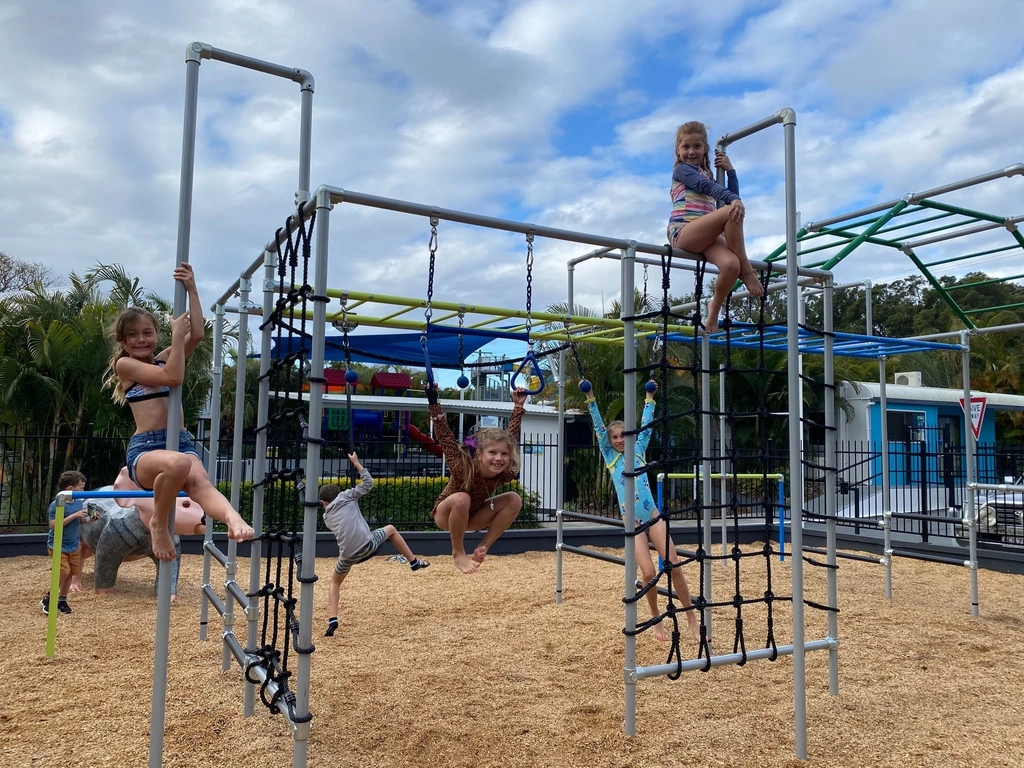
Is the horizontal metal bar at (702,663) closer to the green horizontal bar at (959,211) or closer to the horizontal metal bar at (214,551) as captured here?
the horizontal metal bar at (214,551)

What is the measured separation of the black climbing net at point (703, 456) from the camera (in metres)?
3.55

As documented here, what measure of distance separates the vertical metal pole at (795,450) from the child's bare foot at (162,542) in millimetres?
2641

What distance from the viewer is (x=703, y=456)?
4.18m

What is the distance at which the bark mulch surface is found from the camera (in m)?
3.41

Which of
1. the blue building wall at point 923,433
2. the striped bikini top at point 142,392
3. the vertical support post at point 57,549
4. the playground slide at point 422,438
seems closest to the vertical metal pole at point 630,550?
the playground slide at point 422,438

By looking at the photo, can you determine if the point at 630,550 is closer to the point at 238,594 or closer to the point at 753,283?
the point at 753,283

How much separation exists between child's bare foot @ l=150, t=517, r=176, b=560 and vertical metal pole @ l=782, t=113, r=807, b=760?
264cm

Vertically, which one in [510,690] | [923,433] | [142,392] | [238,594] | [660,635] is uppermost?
[923,433]

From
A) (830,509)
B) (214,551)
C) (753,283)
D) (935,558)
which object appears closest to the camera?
(753,283)

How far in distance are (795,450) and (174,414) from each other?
2.71m

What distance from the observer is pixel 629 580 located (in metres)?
3.43

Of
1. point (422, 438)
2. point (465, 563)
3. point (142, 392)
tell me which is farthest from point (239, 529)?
point (422, 438)

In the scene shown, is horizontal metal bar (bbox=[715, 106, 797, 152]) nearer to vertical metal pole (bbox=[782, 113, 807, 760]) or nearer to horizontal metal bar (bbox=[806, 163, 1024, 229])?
vertical metal pole (bbox=[782, 113, 807, 760])

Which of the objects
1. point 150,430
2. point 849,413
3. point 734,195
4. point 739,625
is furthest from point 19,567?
point 849,413
